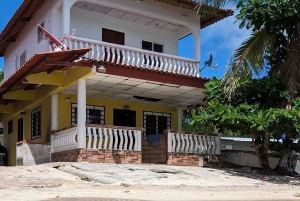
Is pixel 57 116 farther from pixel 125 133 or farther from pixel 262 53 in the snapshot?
pixel 262 53

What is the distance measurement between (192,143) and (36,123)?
20.7ft

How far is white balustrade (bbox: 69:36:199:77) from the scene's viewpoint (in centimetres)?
1473

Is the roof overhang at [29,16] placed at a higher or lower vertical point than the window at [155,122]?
higher

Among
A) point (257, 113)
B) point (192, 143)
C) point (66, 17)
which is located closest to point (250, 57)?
point (257, 113)

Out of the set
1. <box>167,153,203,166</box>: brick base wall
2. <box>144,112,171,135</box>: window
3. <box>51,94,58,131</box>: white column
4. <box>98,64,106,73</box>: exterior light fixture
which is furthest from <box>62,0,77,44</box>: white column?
<box>144,112,171,135</box>: window

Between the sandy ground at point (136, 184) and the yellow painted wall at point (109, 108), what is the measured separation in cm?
406

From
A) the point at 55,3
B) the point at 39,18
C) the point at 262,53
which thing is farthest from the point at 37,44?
the point at 262,53

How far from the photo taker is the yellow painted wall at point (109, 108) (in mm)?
16891

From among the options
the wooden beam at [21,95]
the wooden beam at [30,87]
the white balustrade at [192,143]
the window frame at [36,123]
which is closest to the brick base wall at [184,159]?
the white balustrade at [192,143]

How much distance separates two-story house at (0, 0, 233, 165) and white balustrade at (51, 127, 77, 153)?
0.03 meters

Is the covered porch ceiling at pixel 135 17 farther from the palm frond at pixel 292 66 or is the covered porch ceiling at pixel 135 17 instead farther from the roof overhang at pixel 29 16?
the palm frond at pixel 292 66

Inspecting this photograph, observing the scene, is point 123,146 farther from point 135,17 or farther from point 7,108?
point 7,108

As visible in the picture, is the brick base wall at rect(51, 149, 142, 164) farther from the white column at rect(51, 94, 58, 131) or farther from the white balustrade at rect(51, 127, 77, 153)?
the white column at rect(51, 94, 58, 131)

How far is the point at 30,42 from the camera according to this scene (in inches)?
745
